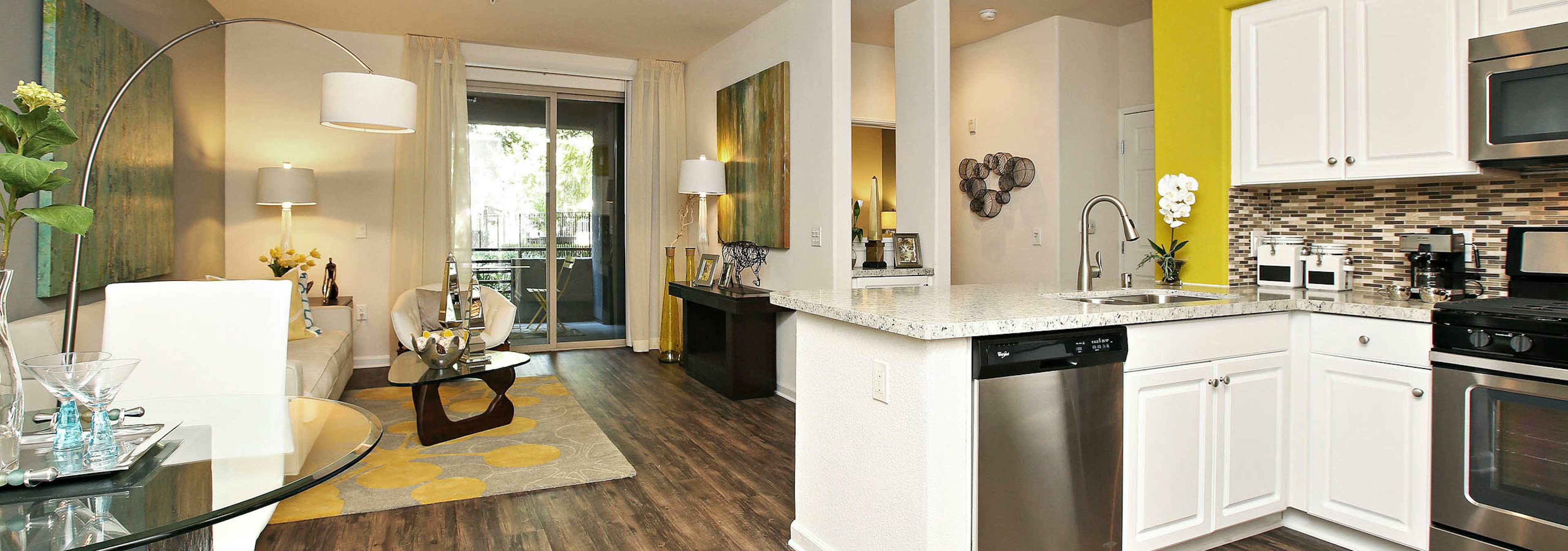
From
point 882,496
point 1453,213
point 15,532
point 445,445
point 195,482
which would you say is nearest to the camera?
point 15,532

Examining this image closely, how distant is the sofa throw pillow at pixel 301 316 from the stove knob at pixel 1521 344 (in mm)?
4884

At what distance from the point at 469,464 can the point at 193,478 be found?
2.18m

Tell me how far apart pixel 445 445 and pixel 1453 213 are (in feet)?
13.5

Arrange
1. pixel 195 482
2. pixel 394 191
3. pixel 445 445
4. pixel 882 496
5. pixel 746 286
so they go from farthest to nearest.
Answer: pixel 394 191
pixel 746 286
pixel 445 445
pixel 882 496
pixel 195 482

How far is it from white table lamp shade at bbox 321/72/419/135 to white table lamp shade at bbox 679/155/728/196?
2.25 m

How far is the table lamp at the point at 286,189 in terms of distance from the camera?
17.2 ft

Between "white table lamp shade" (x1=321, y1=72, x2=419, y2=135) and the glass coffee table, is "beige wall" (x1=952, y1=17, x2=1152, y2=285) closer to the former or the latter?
the glass coffee table

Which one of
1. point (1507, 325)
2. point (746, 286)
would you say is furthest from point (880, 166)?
point (1507, 325)

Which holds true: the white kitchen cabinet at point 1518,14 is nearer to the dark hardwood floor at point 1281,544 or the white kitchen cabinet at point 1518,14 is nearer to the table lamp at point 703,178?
the dark hardwood floor at point 1281,544

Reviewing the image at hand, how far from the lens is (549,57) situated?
6500mm

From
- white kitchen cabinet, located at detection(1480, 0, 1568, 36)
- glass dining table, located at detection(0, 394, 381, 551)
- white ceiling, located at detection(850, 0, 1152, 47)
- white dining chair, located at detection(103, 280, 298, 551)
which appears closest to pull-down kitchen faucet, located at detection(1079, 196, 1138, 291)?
white kitchen cabinet, located at detection(1480, 0, 1568, 36)

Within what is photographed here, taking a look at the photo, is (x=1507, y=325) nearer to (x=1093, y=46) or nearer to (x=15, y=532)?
(x=15, y=532)

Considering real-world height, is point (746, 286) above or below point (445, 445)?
above

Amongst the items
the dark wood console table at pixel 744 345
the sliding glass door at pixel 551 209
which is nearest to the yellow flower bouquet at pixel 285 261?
the sliding glass door at pixel 551 209
